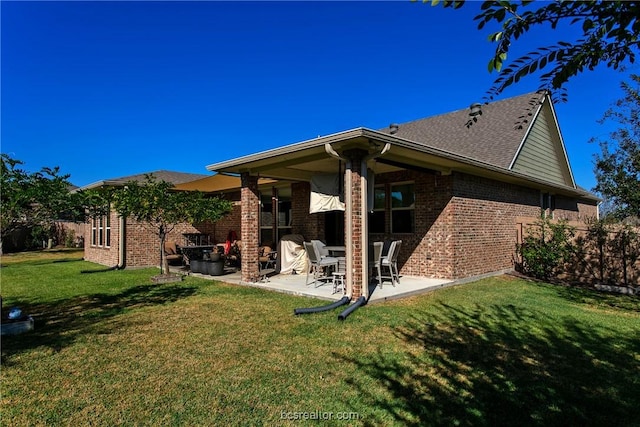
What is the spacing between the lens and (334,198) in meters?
8.52

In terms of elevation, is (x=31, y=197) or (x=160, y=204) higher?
(x=160, y=204)

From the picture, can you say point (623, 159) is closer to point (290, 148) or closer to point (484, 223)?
point (484, 223)

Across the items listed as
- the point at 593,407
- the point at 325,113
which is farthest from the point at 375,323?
the point at 325,113

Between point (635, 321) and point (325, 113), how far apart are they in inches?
683

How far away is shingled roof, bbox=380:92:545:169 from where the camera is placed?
1227 cm

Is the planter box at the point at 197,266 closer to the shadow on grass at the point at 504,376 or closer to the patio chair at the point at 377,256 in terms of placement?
the patio chair at the point at 377,256

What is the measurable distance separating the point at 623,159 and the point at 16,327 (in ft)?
44.1

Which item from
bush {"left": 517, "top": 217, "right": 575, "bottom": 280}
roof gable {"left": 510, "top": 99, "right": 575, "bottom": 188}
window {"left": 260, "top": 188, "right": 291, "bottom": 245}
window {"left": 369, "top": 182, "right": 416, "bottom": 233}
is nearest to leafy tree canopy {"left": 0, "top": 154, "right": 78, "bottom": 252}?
window {"left": 369, "top": 182, "right": 416, "bottom": 233}

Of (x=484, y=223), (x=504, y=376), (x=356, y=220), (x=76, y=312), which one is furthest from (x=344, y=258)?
(x=76, y=312)

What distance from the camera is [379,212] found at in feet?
34.7

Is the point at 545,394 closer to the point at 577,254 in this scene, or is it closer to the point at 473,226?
the point at 473,226

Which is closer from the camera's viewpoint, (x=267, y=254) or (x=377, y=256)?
(x=377, y=256)

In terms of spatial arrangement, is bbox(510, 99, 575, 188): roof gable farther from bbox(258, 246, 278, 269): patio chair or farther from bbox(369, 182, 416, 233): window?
bbox(258, 246, 278, 269): patio chair

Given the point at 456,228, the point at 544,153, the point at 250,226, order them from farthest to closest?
the point at 544,153 < the point at 456,228 < the point at 250,226
